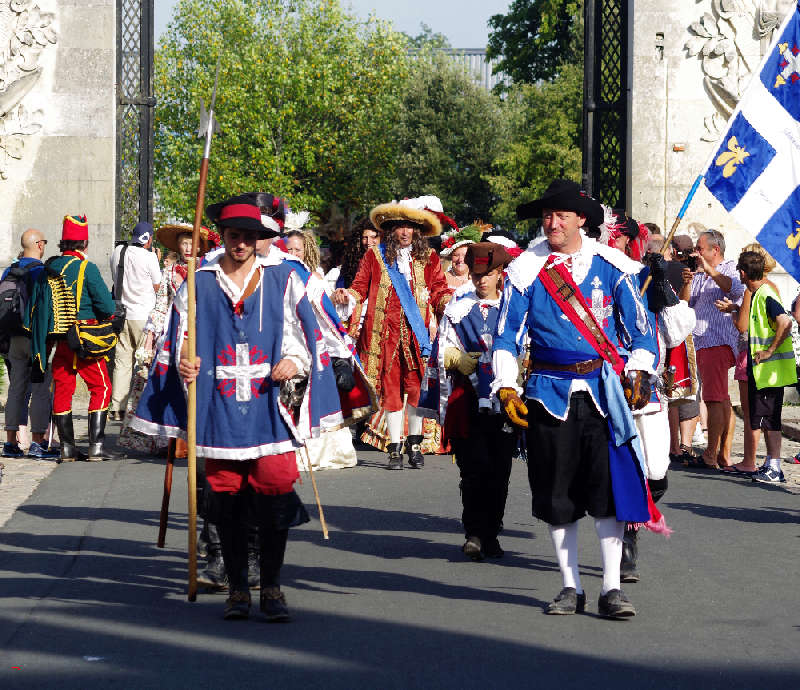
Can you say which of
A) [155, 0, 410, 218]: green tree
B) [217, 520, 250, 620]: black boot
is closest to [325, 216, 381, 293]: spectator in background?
[217, 520, 250, 620]: black boot

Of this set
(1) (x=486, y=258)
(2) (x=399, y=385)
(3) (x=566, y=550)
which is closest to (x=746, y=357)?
(2) (x=399, y=385)

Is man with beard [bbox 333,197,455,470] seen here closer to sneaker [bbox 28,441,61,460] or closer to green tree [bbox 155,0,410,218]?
sneaker [bbox 28,441,61,460]

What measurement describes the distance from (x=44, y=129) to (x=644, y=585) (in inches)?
460

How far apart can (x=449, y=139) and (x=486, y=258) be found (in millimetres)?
45360

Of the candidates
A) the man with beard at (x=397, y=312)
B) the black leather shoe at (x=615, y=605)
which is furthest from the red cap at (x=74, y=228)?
the black leather shoe at (x=615, y=605)

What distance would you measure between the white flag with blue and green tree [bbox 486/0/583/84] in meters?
34.0

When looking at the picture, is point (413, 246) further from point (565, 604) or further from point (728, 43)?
point (565, 604)

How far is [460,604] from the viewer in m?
6.73

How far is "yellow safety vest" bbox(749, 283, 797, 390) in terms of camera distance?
11438mm

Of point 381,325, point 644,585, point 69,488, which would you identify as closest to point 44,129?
point 381,325

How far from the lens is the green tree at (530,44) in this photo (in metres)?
42.5

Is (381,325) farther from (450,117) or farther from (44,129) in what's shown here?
(450,117)

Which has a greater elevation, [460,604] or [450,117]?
[450,117]

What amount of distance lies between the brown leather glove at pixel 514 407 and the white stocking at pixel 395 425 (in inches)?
231
